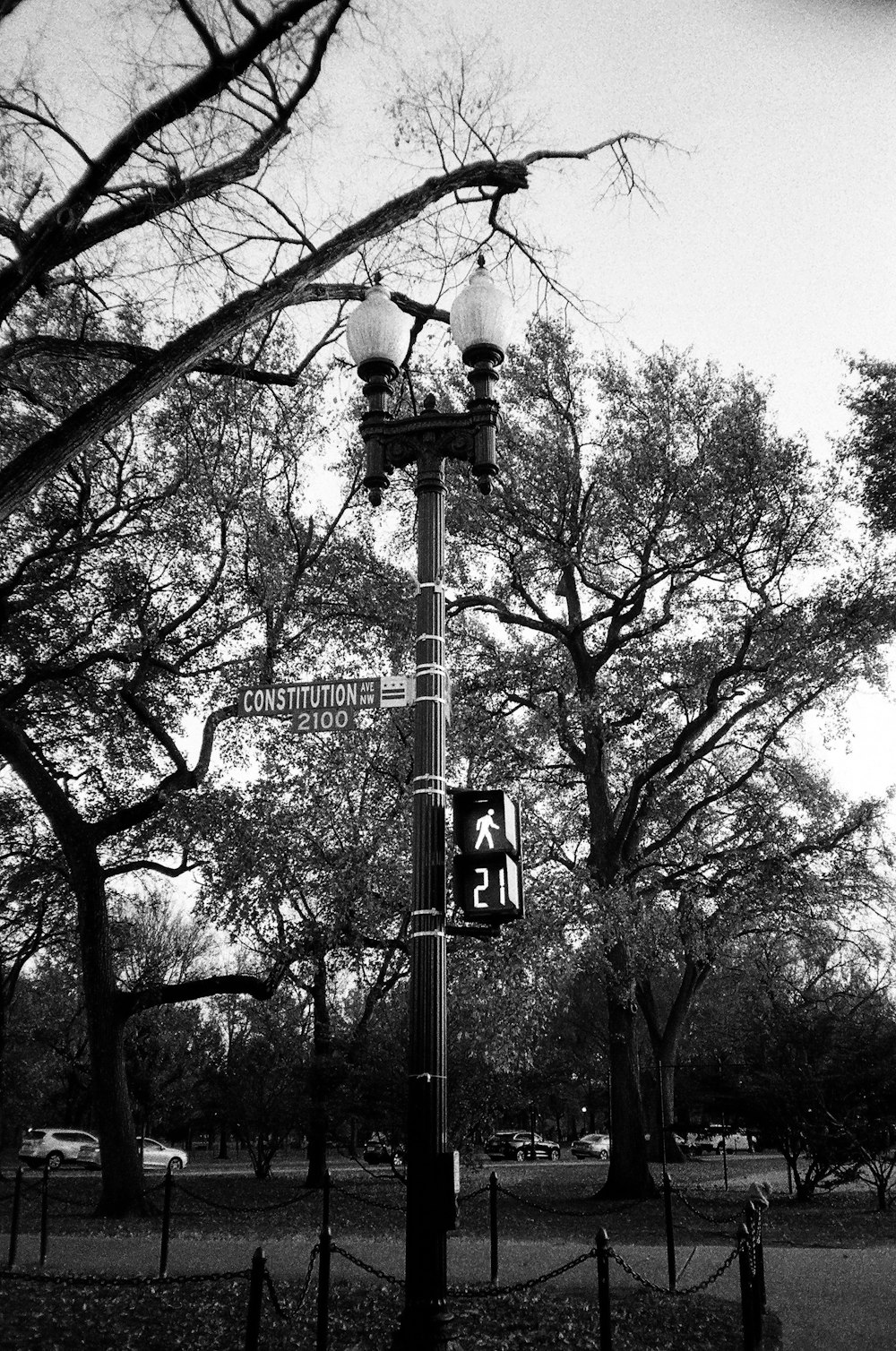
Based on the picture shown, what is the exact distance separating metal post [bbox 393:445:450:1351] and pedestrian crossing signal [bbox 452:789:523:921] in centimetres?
20

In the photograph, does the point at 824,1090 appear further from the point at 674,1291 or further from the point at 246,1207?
the point at 674,1291

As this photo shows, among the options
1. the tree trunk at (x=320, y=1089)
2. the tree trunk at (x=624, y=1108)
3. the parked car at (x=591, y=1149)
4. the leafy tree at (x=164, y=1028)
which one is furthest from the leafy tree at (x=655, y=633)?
the parked car at (x=591, y=1149)

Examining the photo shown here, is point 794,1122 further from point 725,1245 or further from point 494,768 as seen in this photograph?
point 494,768

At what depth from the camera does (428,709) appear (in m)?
6.62

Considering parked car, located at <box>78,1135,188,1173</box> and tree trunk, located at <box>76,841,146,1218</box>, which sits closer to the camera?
tree trunk, located at <box>76,841,146,1218</box>

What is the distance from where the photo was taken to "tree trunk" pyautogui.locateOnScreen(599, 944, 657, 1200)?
804 inches

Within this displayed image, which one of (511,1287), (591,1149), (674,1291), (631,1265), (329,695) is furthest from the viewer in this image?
(591,1149)

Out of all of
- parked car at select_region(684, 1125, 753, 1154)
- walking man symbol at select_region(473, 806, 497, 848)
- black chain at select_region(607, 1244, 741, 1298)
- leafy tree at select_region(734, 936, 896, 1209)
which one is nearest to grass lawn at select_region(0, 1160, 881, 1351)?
black chain at select_region(607, 1244, 741, 1298)

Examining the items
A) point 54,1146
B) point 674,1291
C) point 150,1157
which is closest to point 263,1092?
point 150,1157

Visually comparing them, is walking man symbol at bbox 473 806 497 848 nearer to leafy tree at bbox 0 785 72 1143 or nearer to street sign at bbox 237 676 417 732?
street sign at bbox 237 676 417 732

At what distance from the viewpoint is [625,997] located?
2045 cm

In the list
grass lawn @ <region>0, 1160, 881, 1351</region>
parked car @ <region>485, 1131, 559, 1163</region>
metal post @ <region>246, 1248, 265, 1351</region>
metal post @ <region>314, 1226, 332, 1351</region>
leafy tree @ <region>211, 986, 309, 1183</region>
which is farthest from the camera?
parked car @ <region>485, 1131, 559, 1163</region>

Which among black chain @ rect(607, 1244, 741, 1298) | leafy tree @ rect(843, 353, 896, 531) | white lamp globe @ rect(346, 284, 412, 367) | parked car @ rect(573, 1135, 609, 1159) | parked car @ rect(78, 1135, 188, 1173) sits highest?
leafy tree @ rect(843, 353, 896, 531)

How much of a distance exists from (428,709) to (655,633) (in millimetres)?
17293
